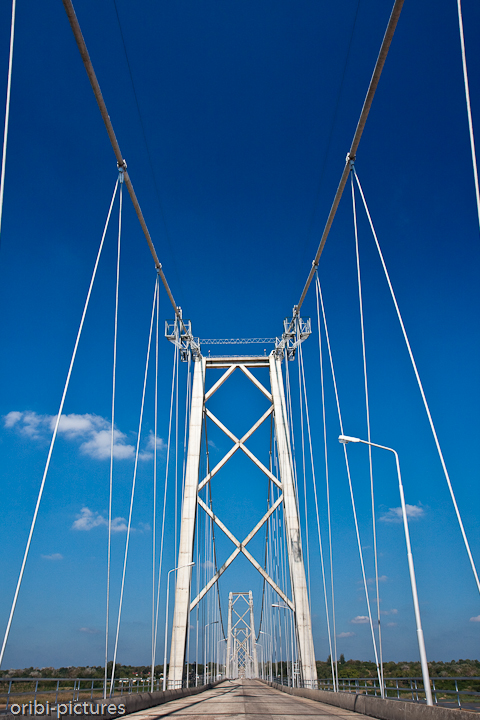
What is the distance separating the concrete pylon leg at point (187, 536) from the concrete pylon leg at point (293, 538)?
135 inches

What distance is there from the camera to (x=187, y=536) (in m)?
19.7

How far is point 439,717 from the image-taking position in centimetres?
518

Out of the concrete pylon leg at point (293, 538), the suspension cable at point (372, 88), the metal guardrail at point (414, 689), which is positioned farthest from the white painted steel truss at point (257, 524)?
the suspension cable at point (372, 88)

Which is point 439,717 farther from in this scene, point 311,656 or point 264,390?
point 264,390

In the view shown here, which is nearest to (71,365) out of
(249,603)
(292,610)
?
(292,610)

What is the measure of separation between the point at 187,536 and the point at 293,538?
13.0 ft

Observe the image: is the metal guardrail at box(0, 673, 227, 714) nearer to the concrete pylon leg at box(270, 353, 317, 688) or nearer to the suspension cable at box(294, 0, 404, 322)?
the concrete pylon leg at box(270, 353, 317, 688)

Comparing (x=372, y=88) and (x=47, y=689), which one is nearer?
(x=372, y=88)

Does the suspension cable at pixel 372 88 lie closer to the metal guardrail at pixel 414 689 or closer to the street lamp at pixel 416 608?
the street lamp at pixel 416 608

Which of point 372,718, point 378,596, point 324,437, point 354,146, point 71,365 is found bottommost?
point 372,718

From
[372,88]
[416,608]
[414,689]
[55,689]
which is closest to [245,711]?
[416,608]

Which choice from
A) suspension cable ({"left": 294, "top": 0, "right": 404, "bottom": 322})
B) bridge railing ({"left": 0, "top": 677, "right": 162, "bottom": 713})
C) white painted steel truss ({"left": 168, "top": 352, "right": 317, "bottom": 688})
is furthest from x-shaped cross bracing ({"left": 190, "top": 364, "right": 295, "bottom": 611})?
suspension cable ({"left": 294, "top": 0, "right": 404, "bottom": 322})

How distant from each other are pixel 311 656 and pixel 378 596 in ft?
29.5

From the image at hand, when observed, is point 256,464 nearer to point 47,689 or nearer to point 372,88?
point 47,689
